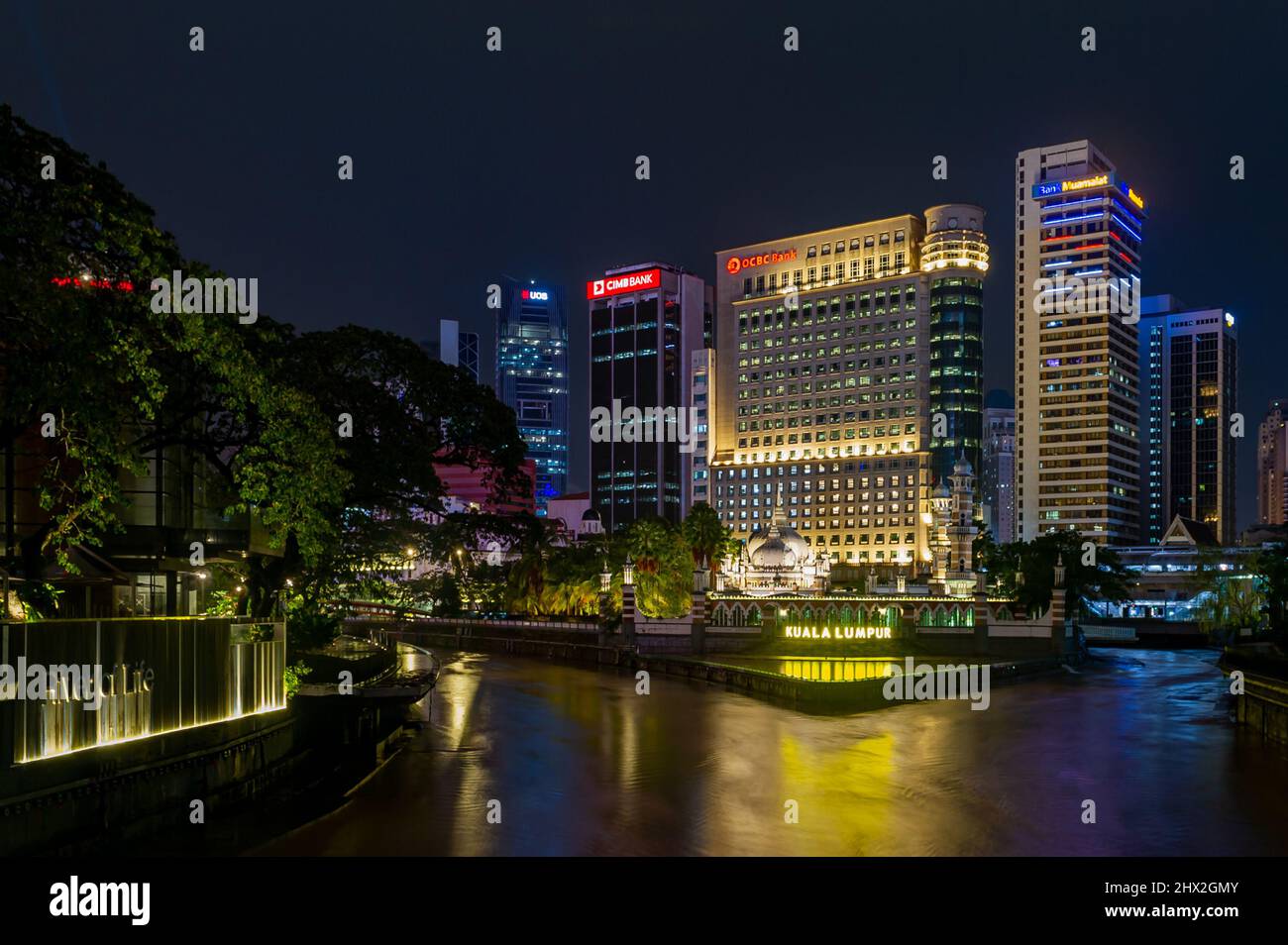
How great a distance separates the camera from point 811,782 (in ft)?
97.9

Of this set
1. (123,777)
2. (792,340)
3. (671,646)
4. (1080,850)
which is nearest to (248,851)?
(123,777)

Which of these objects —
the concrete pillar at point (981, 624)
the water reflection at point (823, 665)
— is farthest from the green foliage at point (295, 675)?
the concrete pillar at point (981, 624)

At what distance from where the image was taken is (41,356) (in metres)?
21.2

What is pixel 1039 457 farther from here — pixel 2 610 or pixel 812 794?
pixel 2 610

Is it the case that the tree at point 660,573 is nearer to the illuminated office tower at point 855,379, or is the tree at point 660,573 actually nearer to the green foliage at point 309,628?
the green foliage at point 309,628

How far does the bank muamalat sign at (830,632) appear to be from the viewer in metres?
71.1

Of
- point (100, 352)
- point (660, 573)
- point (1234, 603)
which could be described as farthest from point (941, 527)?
point (100, 352)

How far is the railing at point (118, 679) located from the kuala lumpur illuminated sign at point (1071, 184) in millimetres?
185613

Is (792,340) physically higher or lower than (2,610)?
higher

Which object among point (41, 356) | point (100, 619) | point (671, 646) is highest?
point (41, 356)

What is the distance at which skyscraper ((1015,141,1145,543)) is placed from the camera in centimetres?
18975

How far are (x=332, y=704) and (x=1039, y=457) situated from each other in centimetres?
17747

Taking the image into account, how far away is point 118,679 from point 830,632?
182 ft
